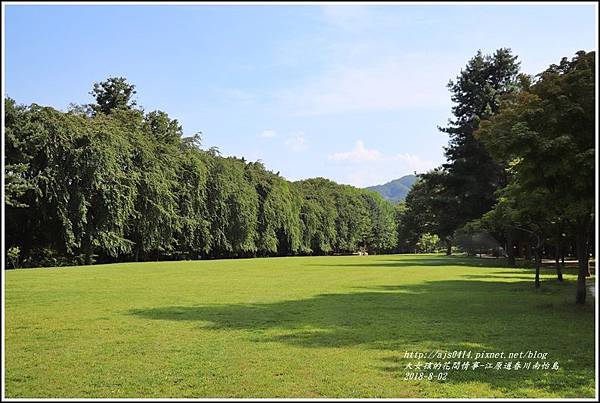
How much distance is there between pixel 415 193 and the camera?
7819cm

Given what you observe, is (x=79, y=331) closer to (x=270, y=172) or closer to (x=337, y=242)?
(x=270, y=172)

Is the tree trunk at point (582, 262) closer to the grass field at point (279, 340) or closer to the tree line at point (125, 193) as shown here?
the grass field at point (279, 340)

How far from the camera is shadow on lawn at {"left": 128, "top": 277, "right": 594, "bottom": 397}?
7520 millimetres

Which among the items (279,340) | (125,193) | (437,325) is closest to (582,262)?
(437,325)

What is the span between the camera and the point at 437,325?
1136 cm

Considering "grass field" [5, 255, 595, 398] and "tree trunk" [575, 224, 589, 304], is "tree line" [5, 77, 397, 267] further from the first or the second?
"tree trunk" [575, 224, 589, 304]

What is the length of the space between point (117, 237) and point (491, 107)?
28.7 m

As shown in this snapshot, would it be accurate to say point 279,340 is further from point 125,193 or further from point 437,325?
point 125,193

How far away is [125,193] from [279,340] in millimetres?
32603

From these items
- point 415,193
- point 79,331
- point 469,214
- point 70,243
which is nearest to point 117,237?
point 70,243

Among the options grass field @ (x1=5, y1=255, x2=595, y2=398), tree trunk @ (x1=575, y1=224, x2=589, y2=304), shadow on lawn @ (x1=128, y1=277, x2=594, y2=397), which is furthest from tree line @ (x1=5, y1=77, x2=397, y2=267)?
tree trunk @ (x1=575, y1=224, x2=589, y2=304)

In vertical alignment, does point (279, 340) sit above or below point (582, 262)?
below

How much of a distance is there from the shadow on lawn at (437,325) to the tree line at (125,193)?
19.4m

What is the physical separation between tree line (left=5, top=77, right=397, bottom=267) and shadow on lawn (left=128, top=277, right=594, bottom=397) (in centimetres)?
1937
